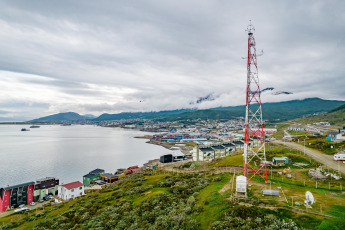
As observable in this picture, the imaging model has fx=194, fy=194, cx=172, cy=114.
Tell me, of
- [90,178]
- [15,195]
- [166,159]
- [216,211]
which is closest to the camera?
[216,211]

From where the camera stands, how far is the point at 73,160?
8856 cm

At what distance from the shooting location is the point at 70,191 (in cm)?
4500

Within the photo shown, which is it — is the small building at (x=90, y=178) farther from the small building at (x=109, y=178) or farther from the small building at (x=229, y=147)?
the small building at (x=229, y=147)

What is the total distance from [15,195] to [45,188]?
599 cm

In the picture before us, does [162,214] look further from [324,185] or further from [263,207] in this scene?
[324,185]

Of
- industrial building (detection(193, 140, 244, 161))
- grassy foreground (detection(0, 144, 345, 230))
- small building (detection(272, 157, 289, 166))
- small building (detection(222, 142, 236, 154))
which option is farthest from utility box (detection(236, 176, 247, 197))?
small building (detection(222, 142, 236, 154))

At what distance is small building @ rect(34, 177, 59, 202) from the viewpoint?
47.8 metres

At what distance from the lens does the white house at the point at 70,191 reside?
148 feet

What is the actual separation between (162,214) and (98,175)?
47.7 metres

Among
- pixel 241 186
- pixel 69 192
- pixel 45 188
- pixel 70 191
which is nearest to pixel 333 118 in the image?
pixel 241 186

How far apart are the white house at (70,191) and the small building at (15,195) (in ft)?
23.3

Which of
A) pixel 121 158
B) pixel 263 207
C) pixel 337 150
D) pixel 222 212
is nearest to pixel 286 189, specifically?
pixel 263 207

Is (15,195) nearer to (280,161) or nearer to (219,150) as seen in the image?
(219,150)

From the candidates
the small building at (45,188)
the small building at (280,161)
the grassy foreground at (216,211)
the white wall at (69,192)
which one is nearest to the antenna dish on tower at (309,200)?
the grassy foreground at (216,211)
